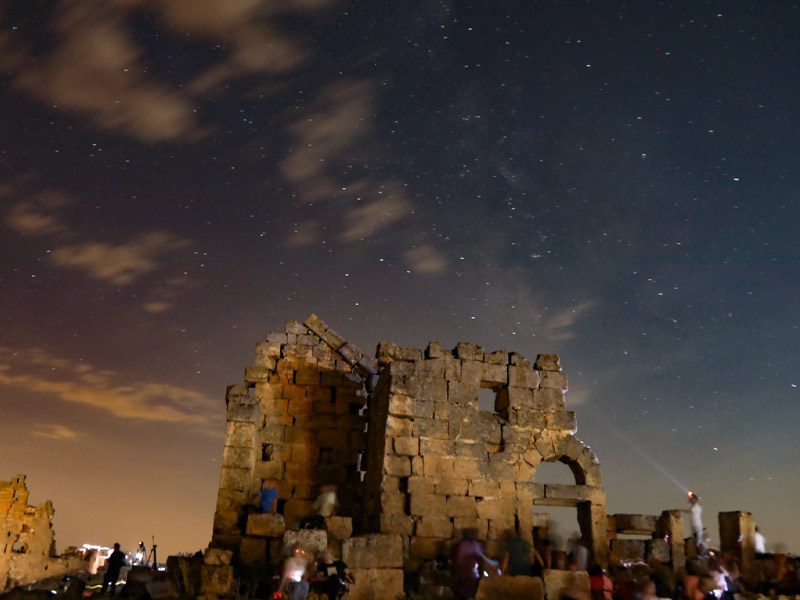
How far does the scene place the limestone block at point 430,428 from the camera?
42.5 ft

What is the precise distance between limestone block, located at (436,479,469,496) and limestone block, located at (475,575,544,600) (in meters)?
2.97

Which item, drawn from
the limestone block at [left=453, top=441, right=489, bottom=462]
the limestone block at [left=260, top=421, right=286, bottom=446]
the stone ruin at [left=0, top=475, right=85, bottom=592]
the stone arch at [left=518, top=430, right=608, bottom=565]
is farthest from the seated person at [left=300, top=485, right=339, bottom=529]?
the stone ruin at [left=0, top=475, right=85, bottom=592]

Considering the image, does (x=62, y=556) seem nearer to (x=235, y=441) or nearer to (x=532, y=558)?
(x=235, y=441)

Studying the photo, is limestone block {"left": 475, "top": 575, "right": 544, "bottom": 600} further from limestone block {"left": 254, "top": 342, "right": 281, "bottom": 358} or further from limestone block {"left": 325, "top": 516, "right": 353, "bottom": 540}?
limestone block {"left": 254, "top": 342, "right": 281, "bottom": 358}

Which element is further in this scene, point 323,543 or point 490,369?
point 490,369

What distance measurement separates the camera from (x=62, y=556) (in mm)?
26438

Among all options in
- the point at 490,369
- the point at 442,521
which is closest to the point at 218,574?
the point at 442,521

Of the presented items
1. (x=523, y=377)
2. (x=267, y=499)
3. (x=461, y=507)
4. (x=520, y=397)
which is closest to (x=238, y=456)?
(x=267, y=499)

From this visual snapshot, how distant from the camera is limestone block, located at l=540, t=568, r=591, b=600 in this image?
32.8 ft

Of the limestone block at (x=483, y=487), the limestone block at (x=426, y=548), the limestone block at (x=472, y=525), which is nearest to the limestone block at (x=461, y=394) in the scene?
the limestone block at (x=483, y=487)

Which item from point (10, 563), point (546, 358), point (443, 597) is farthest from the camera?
point (10, 563)

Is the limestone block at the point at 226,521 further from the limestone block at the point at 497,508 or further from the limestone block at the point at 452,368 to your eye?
the limestone block at the point at 452,368

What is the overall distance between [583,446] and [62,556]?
22434 millimetres

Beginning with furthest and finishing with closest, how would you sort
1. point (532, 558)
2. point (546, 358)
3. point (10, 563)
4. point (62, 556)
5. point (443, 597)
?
point (62, 556) → point (10, 563) → point (546, 358) → point (532, 558) → point (443, 597)
